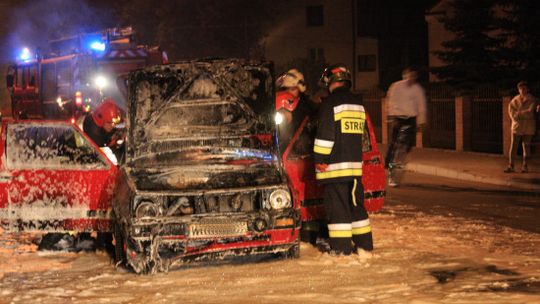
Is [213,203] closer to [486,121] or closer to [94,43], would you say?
[486,121]

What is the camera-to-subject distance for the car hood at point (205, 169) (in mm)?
8766

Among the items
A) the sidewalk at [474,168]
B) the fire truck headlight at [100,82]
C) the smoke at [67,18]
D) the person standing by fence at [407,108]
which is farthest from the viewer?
the smoke at [67,18]

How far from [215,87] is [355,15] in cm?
5367

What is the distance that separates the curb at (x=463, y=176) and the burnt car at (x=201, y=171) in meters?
7.50

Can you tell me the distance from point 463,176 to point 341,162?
9.66 meters

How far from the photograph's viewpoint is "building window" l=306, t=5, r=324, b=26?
6462 centimetres

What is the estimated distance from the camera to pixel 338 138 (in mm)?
9195

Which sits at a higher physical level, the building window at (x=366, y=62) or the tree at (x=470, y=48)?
the building window at (x=366, y=62)

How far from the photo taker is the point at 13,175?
9750 millimetres

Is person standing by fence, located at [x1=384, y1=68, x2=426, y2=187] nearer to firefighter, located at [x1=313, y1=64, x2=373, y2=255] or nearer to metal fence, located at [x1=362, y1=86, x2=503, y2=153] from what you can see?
firefighter, located at [x1=313, y1=64, x2=373, y2=255]

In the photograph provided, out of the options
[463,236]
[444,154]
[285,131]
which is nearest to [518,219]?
[463,236]

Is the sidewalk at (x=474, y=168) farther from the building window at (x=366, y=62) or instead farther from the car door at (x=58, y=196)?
the building window at (x=366, y=62)

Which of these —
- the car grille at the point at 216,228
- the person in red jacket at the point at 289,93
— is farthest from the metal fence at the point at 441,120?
the car grille at the point at 216,228

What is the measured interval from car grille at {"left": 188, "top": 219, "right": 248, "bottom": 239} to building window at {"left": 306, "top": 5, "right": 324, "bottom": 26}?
5683 cm
